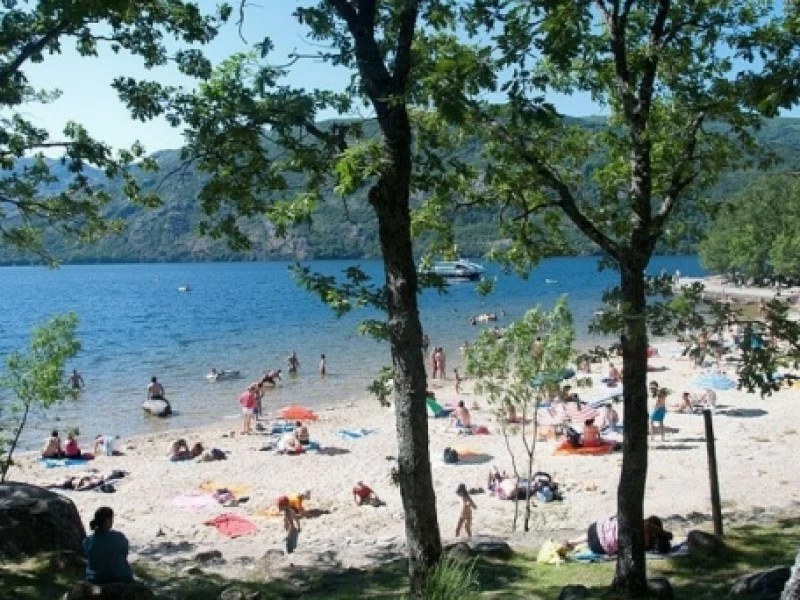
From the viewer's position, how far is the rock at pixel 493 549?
37.7ft

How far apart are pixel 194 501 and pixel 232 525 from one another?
2.61 m

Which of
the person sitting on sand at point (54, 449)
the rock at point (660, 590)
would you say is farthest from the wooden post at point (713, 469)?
the person sitting on sand at point (54, 449)

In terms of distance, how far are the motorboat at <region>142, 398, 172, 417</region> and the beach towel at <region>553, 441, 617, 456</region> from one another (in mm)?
17593

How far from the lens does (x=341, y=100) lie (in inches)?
286

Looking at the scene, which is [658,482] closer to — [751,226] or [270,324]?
[270,324]

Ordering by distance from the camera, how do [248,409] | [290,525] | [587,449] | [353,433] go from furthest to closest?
[248,409], [353,433], [587,449], [290,525]

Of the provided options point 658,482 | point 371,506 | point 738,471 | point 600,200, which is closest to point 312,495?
point 371,506

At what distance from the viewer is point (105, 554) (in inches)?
320

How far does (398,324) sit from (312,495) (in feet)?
48.0

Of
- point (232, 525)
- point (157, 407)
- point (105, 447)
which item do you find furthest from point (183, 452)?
point (157, 407)

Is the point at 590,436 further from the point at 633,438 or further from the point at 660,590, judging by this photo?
the point at 633,438

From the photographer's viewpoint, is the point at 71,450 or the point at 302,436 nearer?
the point at 71,450

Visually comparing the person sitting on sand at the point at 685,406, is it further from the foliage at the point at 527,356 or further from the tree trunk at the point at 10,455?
the tree trunk at the point at 10,455

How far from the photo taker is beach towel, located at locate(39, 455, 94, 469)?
2436 centimetres
